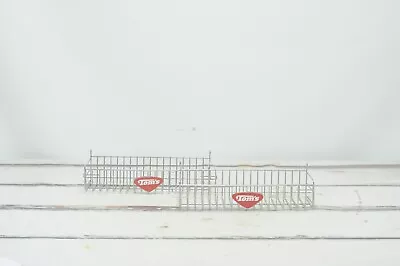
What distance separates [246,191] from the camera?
1.27m

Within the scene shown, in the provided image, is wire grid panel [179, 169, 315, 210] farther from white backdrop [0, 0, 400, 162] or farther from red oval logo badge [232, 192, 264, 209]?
white backdrop [0, 0, 400, 162]

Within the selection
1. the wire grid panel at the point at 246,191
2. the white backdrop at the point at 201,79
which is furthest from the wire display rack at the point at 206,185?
the white backdrop at the point at 201,79

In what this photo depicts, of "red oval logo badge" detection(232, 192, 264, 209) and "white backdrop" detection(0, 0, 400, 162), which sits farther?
"white backdrop" detection(0, 0, 400, 162)

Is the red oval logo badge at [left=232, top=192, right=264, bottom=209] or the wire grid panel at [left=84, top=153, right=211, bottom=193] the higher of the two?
the wire grid panel at [left=84, top=153, right=211, bottom=193]

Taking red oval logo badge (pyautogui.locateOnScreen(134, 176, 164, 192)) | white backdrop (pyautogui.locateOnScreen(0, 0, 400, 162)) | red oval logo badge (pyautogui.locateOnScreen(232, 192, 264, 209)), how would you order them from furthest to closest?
1. white backdrop (pyautogui.locateOnScreen(0, 0, 400, 162))
2. red oval logo badge (pyautogui.locateOnScreen(134, 176, 164, 192))
3. red oval logo badge (pyautogui.locateOnScreen(232, 192, 264, 209))

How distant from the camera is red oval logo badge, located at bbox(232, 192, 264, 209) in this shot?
1128 mm

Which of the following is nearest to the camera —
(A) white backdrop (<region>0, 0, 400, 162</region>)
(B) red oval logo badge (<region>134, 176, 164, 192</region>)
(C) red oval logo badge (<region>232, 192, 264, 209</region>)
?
(C) red oval logo badge (<region>232, 192, 264, 209</region>)

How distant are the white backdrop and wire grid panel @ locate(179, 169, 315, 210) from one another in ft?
0.57

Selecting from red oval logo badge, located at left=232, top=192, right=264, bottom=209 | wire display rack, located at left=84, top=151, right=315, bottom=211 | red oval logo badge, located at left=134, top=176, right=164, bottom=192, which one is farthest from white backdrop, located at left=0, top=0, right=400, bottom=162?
red oval logo badge, located at left=232, top=192, right=264, bottom=209

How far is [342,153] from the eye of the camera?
1.54m

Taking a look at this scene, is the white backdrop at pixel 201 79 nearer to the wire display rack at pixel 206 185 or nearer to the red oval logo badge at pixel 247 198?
the wire display rack at pixel 206 185
